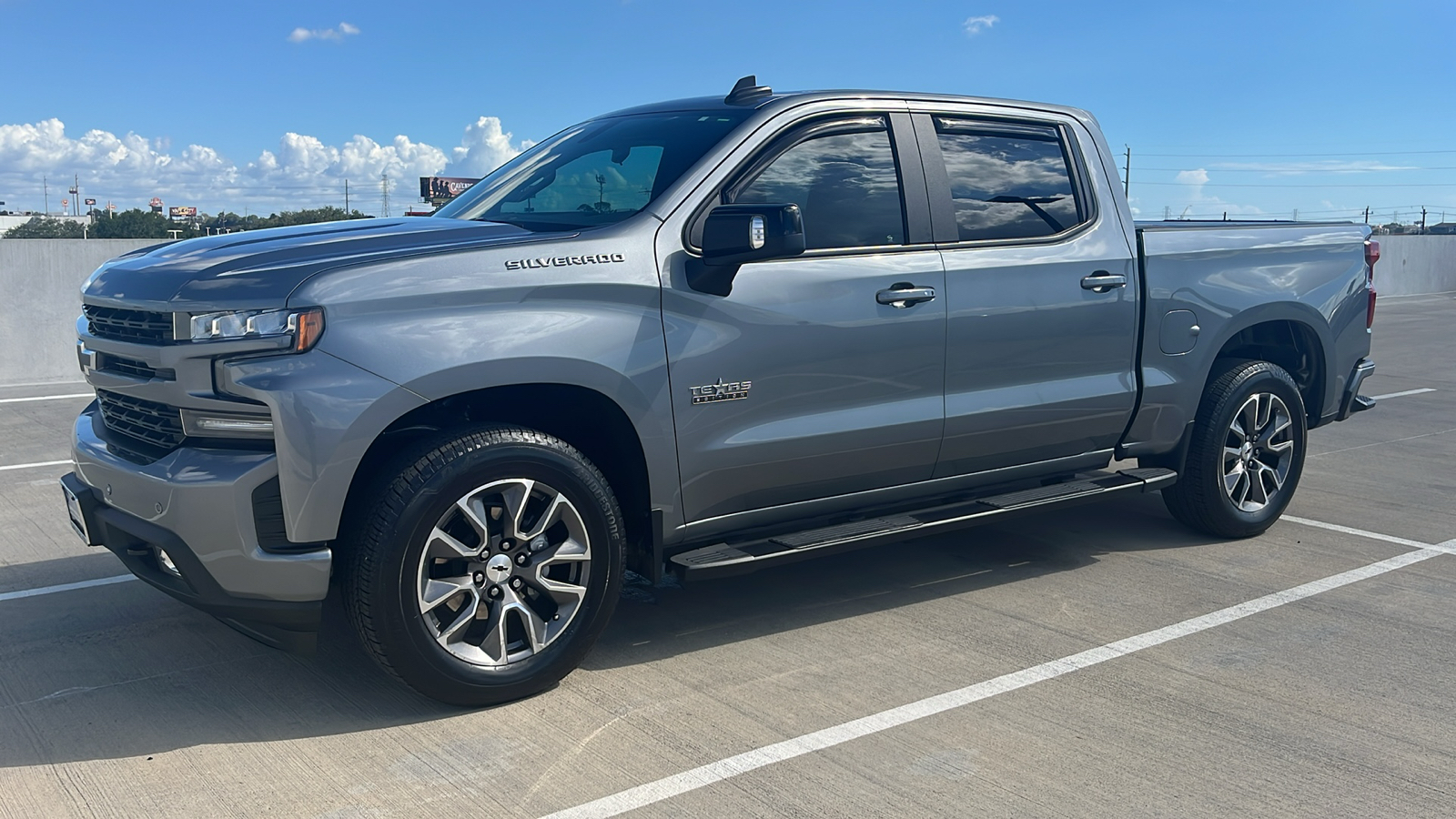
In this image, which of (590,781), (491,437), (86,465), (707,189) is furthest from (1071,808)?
(86,465)

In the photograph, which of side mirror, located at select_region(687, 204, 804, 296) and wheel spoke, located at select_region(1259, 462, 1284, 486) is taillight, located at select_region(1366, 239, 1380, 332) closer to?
wheel spoke, located at select_region(1259, 462, 1284, 486)

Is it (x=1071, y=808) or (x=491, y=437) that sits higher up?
(x=491, y=437)

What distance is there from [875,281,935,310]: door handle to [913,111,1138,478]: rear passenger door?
0.51ft

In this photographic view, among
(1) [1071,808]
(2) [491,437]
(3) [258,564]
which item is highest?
(2) [491,437]

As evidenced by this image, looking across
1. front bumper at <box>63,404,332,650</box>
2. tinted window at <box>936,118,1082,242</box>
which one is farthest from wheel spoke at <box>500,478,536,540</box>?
tinted window at <box>936,118,1082,242</box>

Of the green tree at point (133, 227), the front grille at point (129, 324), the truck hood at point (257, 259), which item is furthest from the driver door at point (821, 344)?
the green tree at point (133, 227)

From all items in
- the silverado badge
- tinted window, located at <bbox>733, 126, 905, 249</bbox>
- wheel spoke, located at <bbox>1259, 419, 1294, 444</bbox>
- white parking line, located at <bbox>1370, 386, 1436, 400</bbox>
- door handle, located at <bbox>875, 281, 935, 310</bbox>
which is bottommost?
white parking line, located at <bbox>1370, 386, 1436, 400</bbox>

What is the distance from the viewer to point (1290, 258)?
635cm

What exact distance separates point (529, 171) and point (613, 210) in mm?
867

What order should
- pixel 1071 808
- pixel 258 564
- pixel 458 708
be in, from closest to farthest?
pixel 1071 808
pixel 258 564
pixel 458 708

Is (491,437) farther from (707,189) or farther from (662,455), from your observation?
(707,189)

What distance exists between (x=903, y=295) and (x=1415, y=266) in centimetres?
3280

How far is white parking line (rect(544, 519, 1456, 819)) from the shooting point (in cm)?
347

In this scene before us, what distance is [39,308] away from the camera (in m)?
13.5
